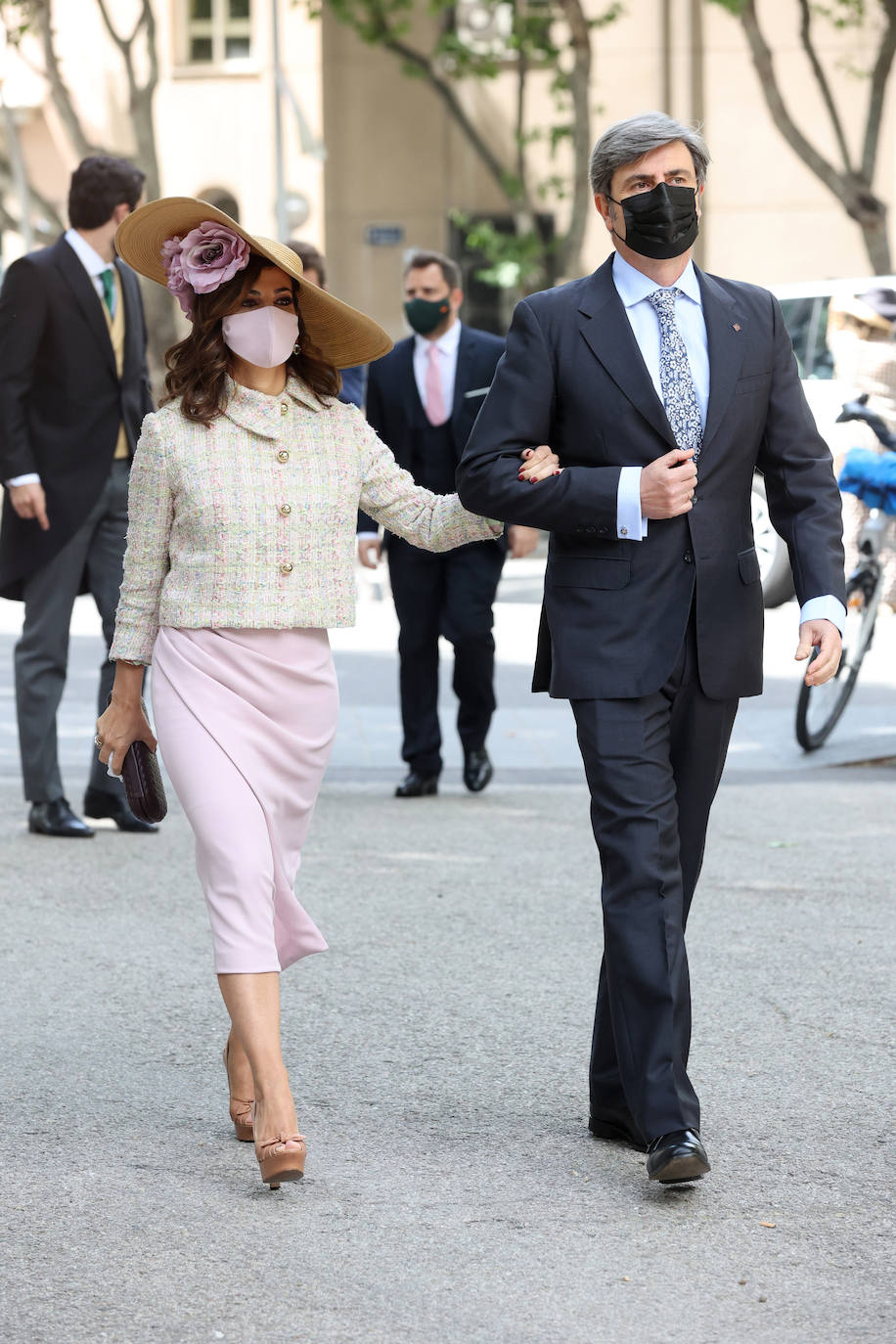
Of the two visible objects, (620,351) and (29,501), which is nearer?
(620,351)

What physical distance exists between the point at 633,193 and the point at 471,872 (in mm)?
3450

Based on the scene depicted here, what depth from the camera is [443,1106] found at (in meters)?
4.59

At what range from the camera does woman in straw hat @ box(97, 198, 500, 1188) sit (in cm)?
416

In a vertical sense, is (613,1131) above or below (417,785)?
above

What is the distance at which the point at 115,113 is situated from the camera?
3081 cm

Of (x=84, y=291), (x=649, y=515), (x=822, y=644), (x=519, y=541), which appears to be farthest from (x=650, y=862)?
(x=519, y=541)

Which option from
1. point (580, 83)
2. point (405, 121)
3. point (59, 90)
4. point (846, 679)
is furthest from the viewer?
point (405, 121)

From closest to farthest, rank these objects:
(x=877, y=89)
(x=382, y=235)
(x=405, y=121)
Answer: (x=877, y=89), (x=382, y=235), (x=405, y=121)

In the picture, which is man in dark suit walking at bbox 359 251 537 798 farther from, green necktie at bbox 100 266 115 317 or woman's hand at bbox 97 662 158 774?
woman's hand at bbox 97 662 158 774

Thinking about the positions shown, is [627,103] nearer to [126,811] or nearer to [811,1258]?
[126,811]

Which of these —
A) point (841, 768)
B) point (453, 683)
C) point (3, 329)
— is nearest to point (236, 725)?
point (3, 329)

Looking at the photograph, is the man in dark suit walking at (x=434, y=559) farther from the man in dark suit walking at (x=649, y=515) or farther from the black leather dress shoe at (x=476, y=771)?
the man in dark suit walking at (x=649, y=515)

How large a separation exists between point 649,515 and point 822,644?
440mm

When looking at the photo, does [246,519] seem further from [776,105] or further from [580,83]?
[580,83]
